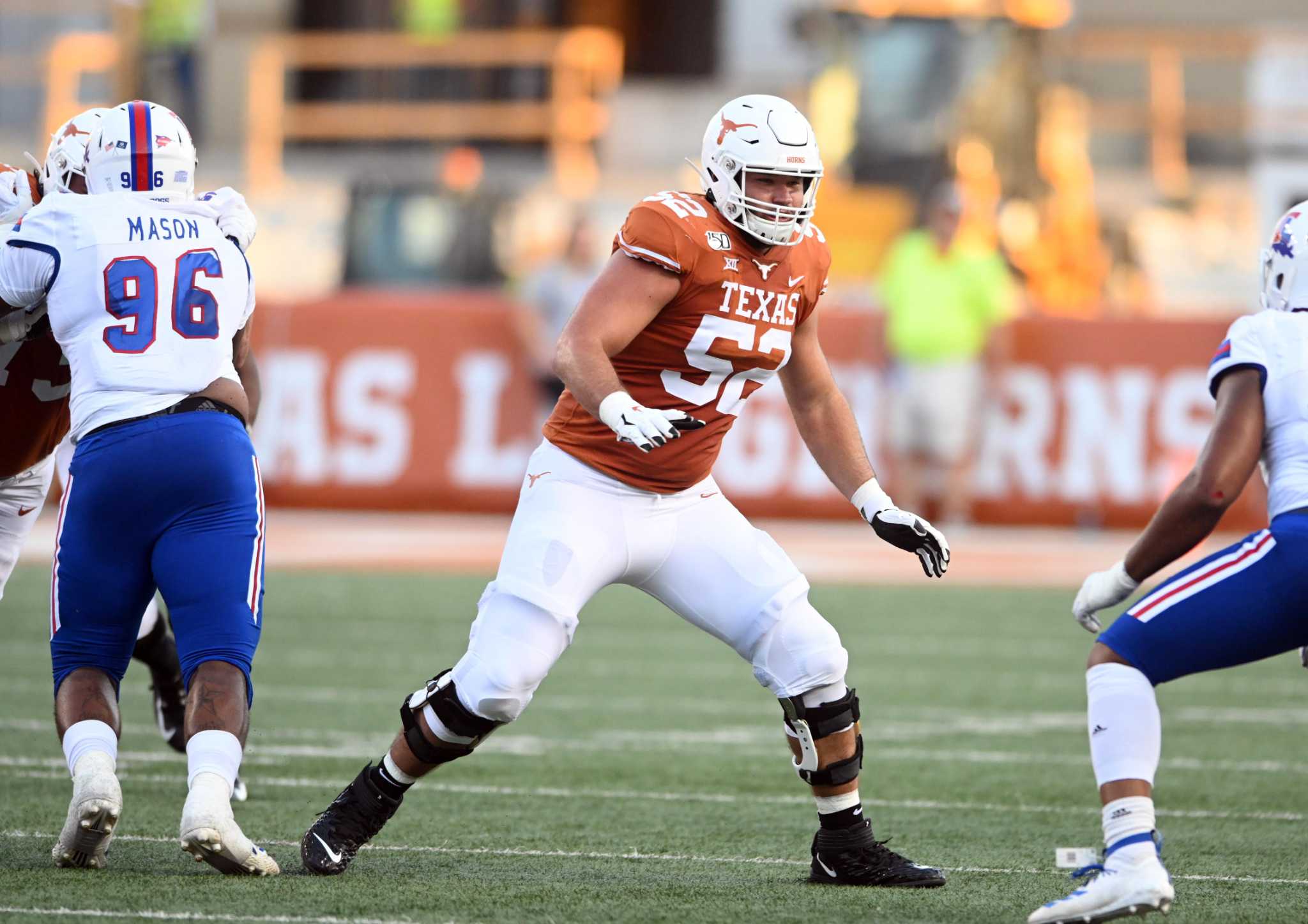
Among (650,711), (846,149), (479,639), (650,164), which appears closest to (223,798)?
(479,639)

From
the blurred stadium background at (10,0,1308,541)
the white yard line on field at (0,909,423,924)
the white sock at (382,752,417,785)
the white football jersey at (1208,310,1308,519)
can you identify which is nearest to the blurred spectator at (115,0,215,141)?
the blurred stadium background at (10,0,1308,541)

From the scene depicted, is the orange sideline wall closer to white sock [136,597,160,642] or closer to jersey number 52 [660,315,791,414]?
white sock [136,597,160,642]

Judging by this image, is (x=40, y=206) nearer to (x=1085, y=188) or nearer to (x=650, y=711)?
(x=650, y=711)

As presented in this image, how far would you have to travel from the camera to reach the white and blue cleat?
4473mm

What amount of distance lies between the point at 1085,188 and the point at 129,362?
17554 mm

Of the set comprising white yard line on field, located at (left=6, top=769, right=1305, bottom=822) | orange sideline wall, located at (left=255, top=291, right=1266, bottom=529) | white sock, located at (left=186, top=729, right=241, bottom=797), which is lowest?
orange sideline wall, located at (left=255, top=291, right=1266, bottom=529)

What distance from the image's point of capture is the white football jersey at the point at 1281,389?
15.5 feet

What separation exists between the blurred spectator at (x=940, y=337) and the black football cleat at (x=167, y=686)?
28.6 ft

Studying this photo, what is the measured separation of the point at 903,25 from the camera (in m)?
21.4

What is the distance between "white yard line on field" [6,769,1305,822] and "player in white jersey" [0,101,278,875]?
1465 millimetres

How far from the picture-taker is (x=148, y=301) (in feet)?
17.3

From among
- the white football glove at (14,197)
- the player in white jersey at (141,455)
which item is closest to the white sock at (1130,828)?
the player in white jersey at (141,455)

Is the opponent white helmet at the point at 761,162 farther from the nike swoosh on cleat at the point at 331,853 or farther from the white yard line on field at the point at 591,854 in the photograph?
the nike swoosh on cleat at the point at 331,853

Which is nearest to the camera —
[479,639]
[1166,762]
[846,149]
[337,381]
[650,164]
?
[479,639]
